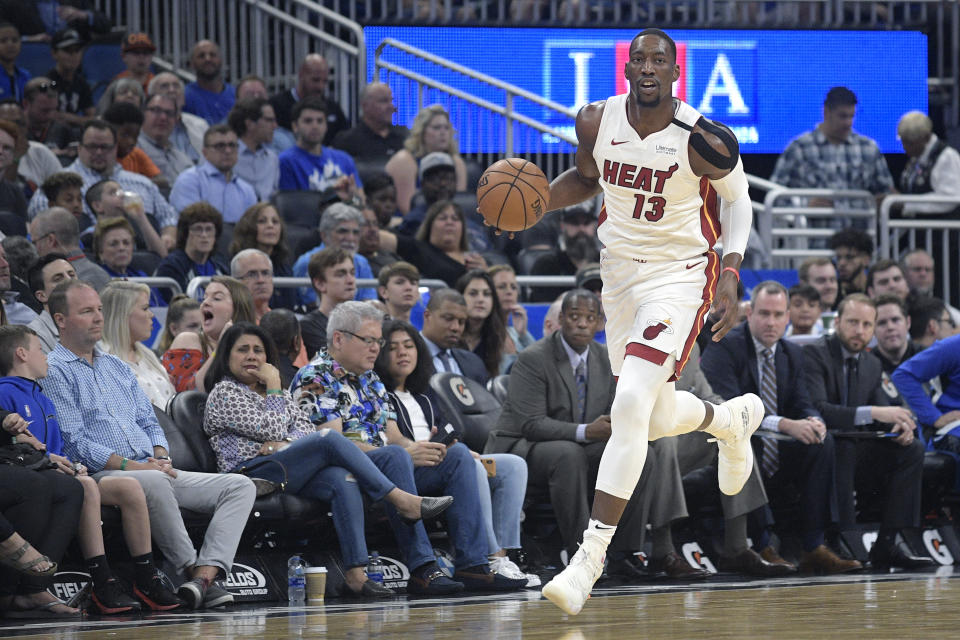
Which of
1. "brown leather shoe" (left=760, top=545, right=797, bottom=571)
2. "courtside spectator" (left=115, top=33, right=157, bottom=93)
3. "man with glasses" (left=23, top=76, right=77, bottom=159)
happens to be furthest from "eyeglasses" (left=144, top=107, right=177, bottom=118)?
"brown leather shoe" (left=760, top=545, right=797, bottom=571)

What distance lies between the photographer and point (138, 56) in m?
12.4

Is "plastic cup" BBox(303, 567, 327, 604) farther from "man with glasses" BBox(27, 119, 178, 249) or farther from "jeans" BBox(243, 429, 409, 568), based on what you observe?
"man with glasses" BBox(27, 119, 178, 249)

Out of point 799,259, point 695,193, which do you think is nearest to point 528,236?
point 799,259

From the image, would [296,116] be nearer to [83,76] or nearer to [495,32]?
[83,76]

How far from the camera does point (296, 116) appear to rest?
11.7 meters

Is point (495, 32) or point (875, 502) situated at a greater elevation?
point (495, 32)

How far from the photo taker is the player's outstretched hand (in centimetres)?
580

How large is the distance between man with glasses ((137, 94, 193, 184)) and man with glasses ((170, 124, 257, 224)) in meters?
0.82

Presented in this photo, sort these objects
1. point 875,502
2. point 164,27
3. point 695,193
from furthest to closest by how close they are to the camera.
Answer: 1. point 164,27
2. point 875,502
3. point 695,193

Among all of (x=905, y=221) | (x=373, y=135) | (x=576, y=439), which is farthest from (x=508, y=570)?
(x=905, y=221)

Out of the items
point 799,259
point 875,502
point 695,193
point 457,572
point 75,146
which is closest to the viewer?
point 695,193

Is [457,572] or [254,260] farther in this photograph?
[254,260]

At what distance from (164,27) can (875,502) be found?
8.41 metres

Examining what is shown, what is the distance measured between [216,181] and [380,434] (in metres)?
3.82
